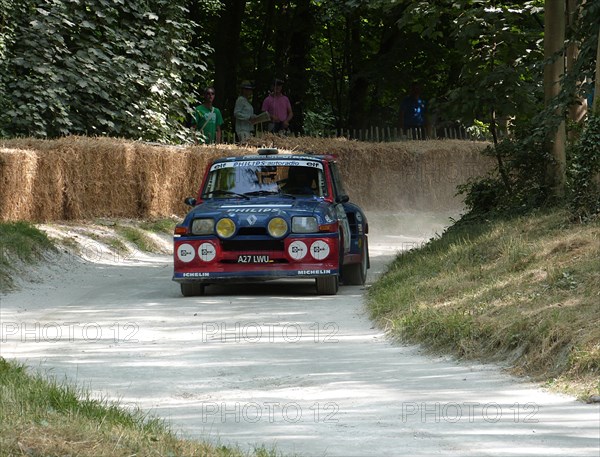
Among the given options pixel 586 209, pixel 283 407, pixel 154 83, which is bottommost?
pixel 283 407

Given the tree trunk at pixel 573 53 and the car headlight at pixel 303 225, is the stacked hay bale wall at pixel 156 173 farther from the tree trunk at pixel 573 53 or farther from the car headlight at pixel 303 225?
the tree trunk at pixel 573 53

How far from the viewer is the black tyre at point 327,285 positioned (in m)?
16.9

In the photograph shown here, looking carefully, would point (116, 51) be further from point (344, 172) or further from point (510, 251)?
point (510, 251)

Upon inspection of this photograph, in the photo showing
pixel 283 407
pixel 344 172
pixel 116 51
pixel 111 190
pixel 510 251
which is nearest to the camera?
pixel 283 407

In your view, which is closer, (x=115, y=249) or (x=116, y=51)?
(x=115, y=249)

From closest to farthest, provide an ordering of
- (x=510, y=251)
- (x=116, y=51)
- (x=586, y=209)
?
(x=510, y=251) → (x=586, y=209) → (x=116, y=51)

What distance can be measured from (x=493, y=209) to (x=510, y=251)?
20.3 feet

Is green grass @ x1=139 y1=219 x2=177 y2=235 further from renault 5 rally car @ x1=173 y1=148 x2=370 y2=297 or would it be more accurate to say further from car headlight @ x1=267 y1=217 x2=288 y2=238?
car headlight @ x1=267 y1=217 x2=288 y2=238

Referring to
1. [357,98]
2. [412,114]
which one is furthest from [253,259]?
[357,98]

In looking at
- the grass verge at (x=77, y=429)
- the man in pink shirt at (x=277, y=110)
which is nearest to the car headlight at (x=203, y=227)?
the grass verge at (x=77, y=429)

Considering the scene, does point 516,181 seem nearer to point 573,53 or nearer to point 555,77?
point 555,77

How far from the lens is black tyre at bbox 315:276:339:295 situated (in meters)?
16.9

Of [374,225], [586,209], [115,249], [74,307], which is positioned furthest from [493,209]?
[374,225]

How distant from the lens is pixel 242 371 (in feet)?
35.9
